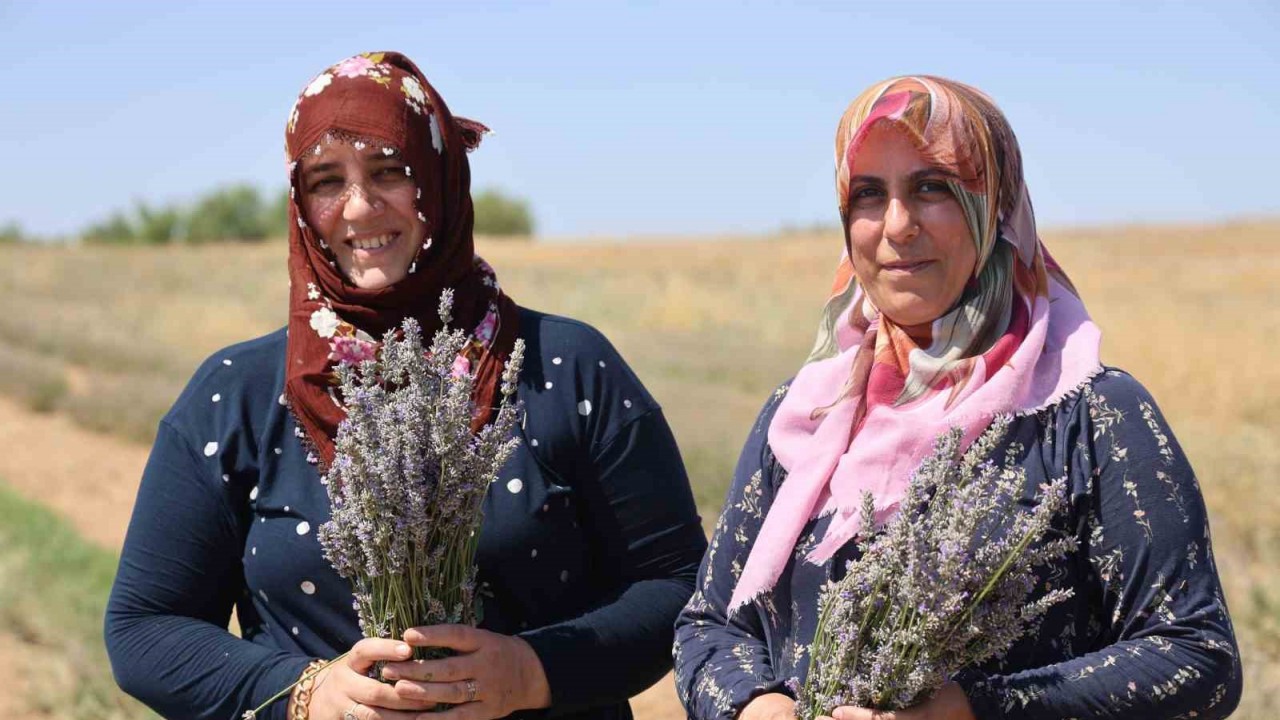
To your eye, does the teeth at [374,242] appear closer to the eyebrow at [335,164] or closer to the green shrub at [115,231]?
the eyebrow at [335,164]

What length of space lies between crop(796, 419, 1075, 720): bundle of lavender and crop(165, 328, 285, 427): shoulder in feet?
4.24

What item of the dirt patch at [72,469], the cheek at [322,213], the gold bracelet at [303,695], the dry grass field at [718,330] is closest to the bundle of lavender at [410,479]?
the gold bracelet at [303,695]

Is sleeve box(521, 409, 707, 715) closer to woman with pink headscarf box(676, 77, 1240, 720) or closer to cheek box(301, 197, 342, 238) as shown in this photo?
woman with pink headscarf box(676, 77, 1240, 720)

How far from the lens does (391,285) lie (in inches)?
117

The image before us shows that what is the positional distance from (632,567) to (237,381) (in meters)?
0.89

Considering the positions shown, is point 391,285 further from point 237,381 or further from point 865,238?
point 865,238

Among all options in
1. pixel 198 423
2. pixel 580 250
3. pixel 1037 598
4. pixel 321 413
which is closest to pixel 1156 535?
pixel 1037 598

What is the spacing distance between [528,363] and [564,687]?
2.15ft

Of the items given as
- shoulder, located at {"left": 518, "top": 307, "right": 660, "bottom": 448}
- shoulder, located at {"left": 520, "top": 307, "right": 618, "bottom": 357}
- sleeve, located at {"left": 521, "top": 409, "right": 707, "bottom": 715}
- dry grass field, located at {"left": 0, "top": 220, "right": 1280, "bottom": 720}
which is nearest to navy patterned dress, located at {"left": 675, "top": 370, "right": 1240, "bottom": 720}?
sleeve, located at {"left": 521, "top": 409, "right": 707, "bottom": 715}

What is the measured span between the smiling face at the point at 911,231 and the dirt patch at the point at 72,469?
24.0 ft

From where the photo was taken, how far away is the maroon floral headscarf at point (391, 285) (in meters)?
2.94

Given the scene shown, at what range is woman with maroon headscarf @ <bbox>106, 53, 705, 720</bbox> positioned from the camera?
2.90 metres

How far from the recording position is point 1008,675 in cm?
243

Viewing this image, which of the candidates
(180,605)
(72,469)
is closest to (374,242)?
(180,605)
